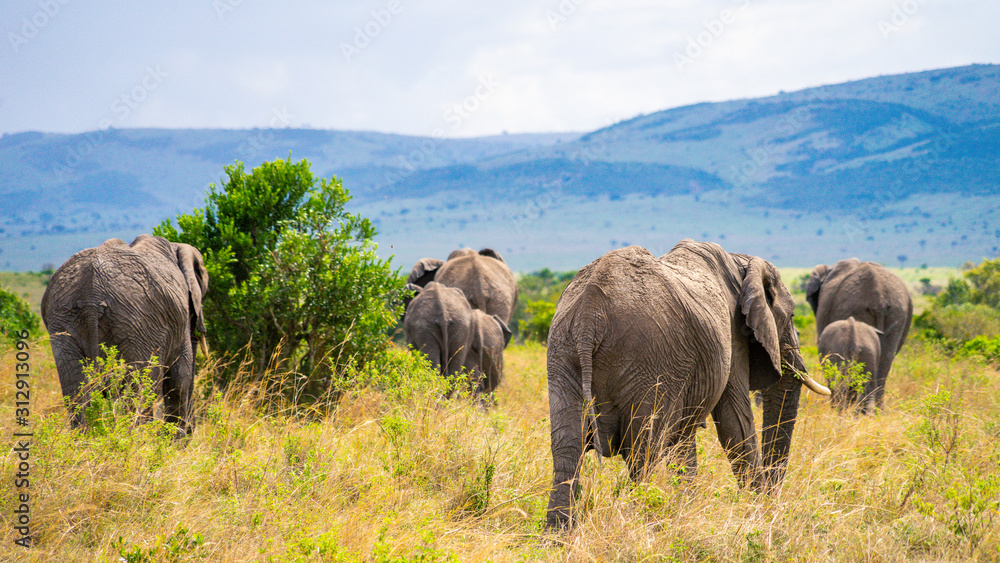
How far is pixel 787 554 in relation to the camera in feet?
14.1

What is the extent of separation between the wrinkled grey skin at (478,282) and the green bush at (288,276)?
3.21 meters

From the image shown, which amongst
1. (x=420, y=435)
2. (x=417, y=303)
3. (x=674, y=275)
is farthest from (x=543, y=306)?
(x=674, y=275)

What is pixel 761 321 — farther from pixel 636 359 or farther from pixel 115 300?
pixel 115 300

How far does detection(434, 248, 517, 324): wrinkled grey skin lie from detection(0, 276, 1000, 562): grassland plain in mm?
5865

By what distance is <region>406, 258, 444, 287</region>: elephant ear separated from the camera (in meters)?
13.4

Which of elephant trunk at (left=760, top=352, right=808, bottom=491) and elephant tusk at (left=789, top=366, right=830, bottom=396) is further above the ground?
elephant tusk at (left=789, top=366, right=830, bottom=396)

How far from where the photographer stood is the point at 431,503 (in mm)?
5188

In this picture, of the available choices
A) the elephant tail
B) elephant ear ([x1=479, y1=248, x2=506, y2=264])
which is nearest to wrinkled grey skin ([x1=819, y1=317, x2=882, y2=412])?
elephant ear ([x1=479, y1=248, x2=506, y2=264])

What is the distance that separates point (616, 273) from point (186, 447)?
395 cm

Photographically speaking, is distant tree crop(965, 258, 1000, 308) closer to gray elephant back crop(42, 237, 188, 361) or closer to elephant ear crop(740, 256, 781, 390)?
elephant ear crop(740, 256, 781, 390)

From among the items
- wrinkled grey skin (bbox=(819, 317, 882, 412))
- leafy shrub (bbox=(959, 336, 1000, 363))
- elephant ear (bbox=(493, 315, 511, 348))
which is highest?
elephant ear (bbox=(493, 315, 511, 348))

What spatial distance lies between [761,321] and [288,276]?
17.6 ft

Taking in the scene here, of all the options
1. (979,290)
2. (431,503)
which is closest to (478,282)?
(431,503)

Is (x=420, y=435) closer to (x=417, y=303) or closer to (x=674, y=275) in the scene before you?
(x=674, y=275)
